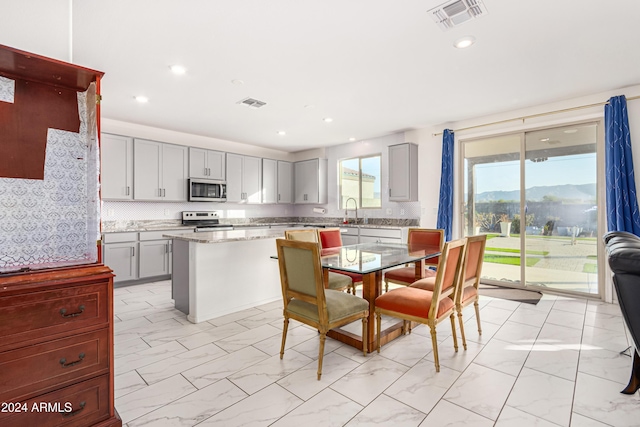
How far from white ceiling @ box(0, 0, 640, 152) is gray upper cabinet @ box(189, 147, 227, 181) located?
1.20 meters

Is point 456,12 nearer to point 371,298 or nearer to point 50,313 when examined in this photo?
point 371,298

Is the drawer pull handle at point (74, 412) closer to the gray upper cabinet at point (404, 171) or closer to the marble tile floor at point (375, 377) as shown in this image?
the marble tile floor at point (375, 377)

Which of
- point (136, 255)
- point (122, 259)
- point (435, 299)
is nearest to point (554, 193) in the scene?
point (435, 299)

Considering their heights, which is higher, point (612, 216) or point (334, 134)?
point (334, 134)

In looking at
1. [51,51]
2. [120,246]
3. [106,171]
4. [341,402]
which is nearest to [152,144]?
[106,171]

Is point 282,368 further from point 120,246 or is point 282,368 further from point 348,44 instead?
point 120,246

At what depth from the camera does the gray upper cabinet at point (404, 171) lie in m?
5.40

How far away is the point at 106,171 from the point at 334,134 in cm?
375

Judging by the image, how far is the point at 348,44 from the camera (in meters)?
2.66

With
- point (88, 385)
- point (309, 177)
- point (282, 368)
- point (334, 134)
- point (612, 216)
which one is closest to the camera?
point (88, 385)

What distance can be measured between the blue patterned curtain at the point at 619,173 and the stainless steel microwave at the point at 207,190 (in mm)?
5716

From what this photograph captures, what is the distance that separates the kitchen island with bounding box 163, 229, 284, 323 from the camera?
319 cm

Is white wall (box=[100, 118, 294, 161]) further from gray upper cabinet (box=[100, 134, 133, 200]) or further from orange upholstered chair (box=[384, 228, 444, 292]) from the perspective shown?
orange upholstered chair (box=[384, 228, 444, 292])

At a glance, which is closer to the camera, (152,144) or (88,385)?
(88,385)
